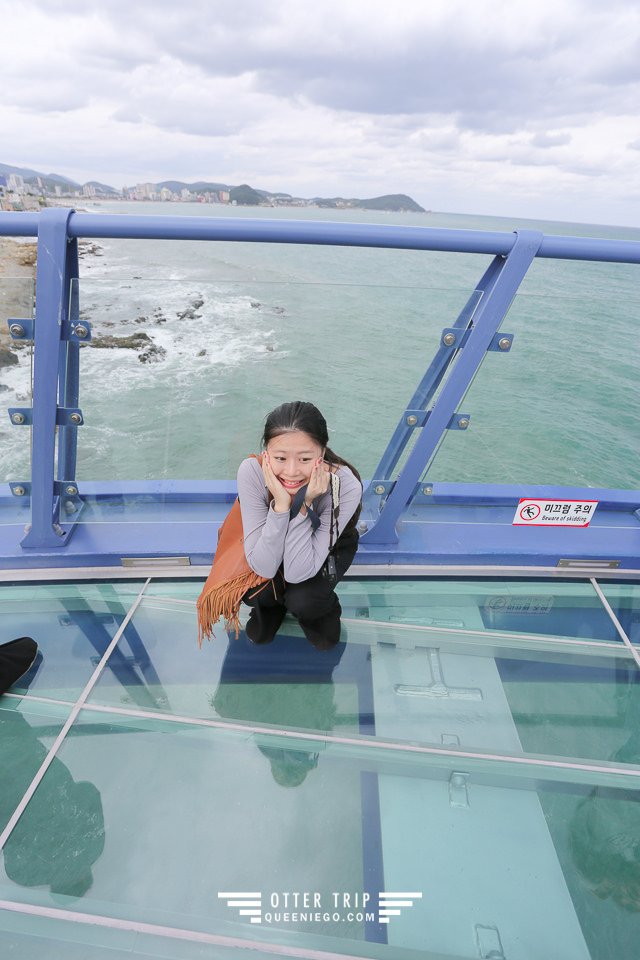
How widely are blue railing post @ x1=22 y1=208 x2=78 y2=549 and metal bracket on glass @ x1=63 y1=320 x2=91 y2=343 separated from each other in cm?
3

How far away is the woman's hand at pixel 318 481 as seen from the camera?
166cm

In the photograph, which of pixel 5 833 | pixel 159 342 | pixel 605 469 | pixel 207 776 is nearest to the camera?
pixel 5 833

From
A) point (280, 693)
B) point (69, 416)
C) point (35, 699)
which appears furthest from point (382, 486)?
point (35, 699)

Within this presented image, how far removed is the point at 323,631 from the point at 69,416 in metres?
1.28

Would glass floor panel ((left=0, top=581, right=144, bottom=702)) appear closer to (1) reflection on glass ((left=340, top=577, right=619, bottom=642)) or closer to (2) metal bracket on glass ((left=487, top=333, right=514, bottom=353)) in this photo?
(1) reflection on glass ((left=340, top=577, right=619, bottom=642))

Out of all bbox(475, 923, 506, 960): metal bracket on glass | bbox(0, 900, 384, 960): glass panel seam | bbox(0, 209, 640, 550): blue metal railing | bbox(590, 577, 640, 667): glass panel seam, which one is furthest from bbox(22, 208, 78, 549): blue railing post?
bbox(590, 577, 640, 667): glass panel seam

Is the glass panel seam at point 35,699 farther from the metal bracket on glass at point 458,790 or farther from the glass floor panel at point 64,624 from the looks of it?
the metal bracket on glass at point 458,790

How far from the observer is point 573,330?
2.01m

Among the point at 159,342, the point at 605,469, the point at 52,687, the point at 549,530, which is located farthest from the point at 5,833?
the point at 605,469

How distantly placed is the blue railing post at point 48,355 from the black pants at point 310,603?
0.91 m

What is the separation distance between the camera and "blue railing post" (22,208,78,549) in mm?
1566

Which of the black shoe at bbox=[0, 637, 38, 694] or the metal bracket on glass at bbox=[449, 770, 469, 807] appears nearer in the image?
the metal bracket on glass at bbox=[449, 770, 469, 807]

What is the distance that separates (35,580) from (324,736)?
1368 millimetres

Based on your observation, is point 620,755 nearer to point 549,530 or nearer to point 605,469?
point 549,530
